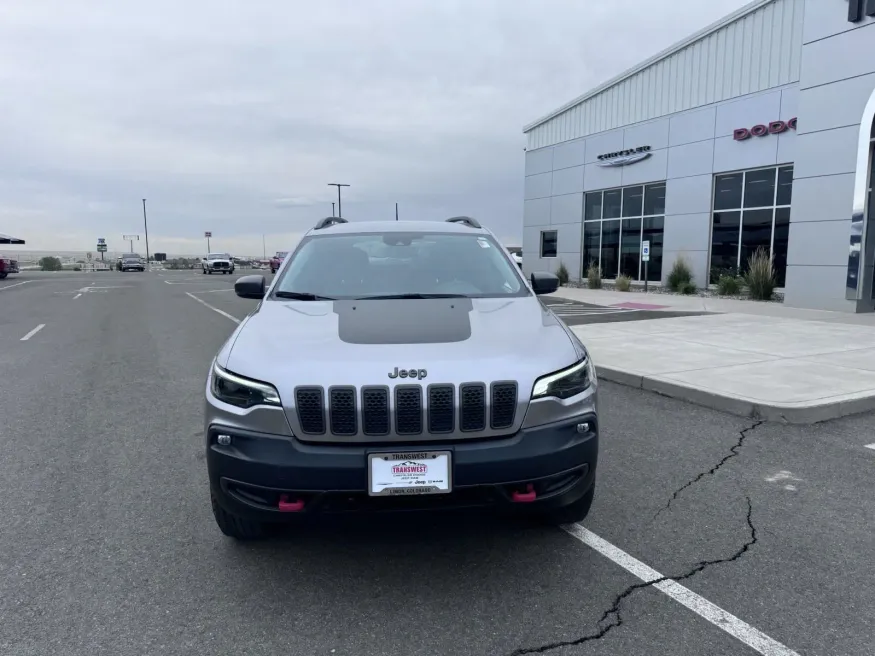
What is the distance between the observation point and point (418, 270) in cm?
436

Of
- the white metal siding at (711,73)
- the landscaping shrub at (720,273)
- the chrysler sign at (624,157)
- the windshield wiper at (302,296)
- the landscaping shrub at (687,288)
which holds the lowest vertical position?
the landscaping shrub at (687,288)

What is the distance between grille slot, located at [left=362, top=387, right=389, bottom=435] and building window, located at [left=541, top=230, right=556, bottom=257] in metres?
26.9

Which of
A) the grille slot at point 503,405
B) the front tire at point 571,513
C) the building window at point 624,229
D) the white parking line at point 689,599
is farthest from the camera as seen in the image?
the building window at point 624,229

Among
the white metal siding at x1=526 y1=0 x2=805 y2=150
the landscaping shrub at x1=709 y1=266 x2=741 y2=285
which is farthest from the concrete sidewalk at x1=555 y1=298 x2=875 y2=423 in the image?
the white metal siding at x1=526 y1=0 x2=805 y2=150

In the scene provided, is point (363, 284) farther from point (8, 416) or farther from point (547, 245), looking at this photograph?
point (547, 245)

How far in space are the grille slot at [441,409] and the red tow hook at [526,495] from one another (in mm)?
413

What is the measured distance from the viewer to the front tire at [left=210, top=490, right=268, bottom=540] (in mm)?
3203

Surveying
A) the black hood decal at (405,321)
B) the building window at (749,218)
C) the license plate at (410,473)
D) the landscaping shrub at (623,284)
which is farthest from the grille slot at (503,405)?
the landscaping shrub at (623,284)

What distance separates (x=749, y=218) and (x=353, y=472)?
20388 millimetres

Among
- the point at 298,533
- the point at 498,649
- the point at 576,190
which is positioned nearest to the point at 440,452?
the point at 498,649

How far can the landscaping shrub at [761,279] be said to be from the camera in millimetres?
17812

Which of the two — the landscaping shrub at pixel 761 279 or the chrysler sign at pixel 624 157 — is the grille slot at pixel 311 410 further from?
the chrysler sign at pixel 624 157

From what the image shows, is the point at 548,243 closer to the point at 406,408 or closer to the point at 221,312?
the point at 221,312

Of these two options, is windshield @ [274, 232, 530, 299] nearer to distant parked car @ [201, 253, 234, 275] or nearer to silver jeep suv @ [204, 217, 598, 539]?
silver jeep suv @ [204, 217, 598, 539]
